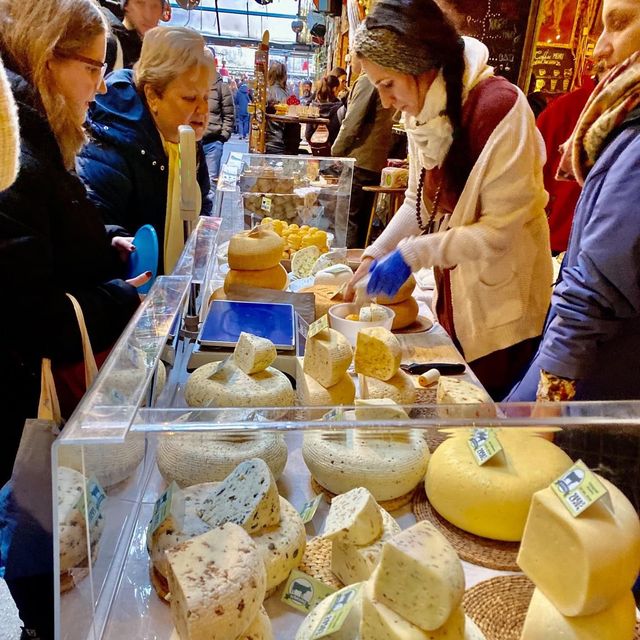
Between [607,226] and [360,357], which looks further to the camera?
[360,357]

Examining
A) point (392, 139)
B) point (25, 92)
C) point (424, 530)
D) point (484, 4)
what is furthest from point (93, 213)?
point (392, 139)

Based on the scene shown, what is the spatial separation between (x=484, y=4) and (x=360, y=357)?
123 inches

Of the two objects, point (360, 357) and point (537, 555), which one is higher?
point (537, 555)

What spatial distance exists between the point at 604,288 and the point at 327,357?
0.70 meters

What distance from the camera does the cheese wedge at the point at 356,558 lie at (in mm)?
901

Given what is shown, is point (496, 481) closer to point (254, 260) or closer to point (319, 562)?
point (319, 562)

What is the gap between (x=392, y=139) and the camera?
4.97 m

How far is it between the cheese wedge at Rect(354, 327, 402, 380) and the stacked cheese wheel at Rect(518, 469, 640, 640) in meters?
0.67

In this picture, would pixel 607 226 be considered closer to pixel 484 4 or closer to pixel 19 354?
pixel 19 354

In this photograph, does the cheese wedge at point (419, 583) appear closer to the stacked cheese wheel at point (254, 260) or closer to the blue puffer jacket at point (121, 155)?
the stacked cheese wheel at point (254, 260)

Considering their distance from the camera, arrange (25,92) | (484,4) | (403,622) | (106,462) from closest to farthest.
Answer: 1. (403,622)
2. (106,462)
3. (25,92)
4. (484,4)

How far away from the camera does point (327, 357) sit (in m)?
1.40

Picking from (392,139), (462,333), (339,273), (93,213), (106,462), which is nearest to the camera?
(106,462)

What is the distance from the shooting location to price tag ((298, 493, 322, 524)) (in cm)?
105
